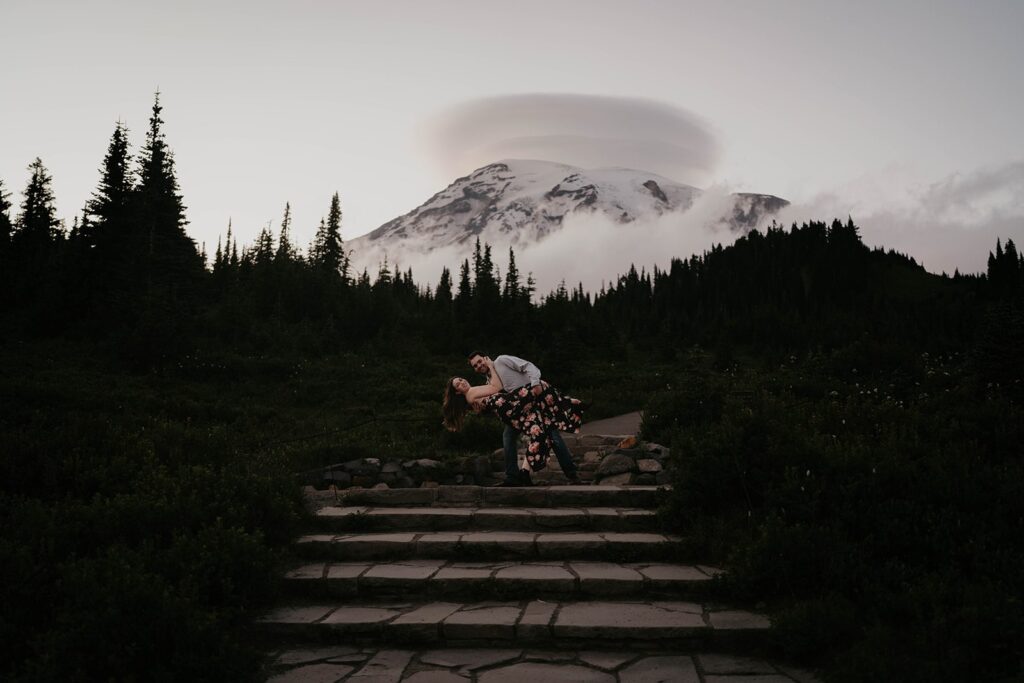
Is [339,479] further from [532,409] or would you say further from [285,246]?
[285,246]

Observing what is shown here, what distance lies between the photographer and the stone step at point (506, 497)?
7.13 m

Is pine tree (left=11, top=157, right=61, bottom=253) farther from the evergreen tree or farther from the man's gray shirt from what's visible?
the man's gray shirt

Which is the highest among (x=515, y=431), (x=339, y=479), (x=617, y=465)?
(x=515, y=431)

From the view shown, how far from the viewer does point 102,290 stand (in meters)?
34.2

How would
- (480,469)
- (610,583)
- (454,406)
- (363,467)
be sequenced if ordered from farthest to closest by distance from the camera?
(363,467) < (480,469) < (454,406) < (610,583)

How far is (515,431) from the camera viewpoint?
807cm

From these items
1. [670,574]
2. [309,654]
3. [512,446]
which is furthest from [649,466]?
[309,654]

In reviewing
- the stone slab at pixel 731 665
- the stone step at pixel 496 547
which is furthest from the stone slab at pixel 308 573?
the stone slab at pixel 731 665

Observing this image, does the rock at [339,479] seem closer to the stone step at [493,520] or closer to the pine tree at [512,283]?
the stone step at [493,520]

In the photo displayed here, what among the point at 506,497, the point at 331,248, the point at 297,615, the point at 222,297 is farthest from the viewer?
the point at 331,248

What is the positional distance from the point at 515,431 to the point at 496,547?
2464 millimetres

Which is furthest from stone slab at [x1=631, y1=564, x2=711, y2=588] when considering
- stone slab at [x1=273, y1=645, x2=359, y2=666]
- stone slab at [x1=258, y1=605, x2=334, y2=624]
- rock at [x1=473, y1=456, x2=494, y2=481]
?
rock at [x1=473, y1=456, x2=494, y2=481]

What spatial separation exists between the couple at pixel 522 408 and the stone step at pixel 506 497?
675mm

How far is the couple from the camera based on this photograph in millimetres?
8078
